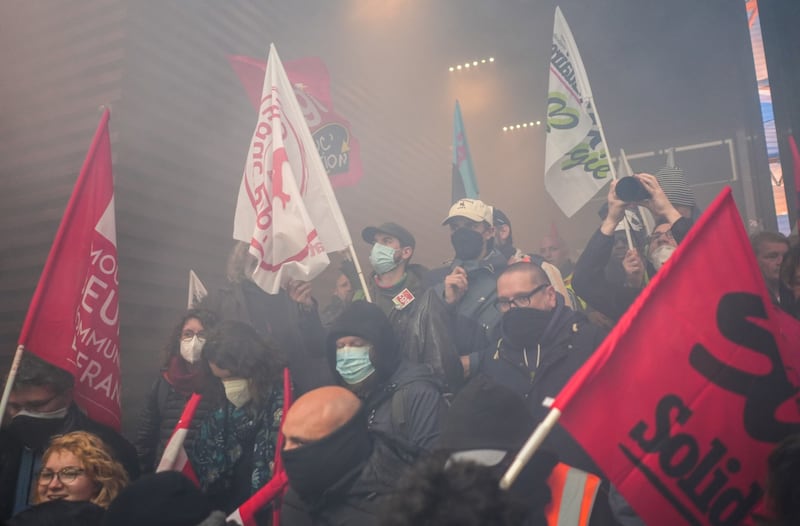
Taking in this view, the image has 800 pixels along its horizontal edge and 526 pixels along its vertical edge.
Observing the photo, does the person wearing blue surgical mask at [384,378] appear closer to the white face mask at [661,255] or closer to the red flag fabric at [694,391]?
the red flag fabric at [694,391]

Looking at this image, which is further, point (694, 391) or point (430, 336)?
point (430, 336)

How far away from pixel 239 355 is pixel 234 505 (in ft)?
2.42

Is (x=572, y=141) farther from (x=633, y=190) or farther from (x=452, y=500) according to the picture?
(x=452, y=500)

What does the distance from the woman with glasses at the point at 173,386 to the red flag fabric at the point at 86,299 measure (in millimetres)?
557

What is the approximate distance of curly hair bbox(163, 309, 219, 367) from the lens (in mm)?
4008

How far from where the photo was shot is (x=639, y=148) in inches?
505

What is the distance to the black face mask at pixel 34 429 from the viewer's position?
→ 312cm

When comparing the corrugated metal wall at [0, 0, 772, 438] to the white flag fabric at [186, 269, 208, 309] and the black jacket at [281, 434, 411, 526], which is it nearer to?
the white flag fabric at [186, 269, 208, 309]

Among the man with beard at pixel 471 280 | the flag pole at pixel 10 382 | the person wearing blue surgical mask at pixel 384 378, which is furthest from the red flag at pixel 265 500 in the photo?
the man with beard at pixel 471 280

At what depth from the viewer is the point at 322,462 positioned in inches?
93.2

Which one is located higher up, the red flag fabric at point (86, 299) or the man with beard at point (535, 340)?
the red flag fabric at point (86, 299)

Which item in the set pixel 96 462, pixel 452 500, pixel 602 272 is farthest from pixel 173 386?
pixel 452 500

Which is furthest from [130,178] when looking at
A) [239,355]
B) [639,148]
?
[639,148]

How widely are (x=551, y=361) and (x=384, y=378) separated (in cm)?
79
